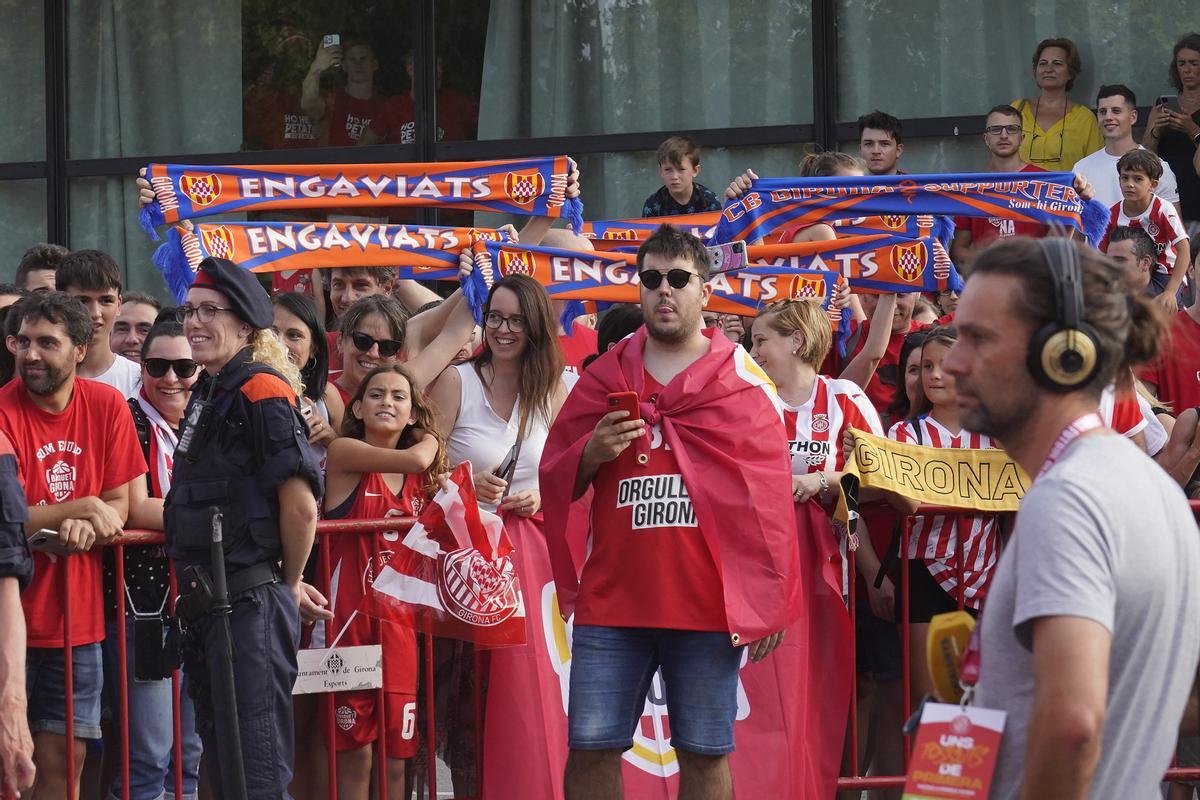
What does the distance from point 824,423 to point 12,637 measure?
A: 3.31 meters

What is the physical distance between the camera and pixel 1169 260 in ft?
29.8

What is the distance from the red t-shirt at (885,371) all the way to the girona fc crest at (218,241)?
285cm

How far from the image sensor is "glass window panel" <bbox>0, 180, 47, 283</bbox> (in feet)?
42.6

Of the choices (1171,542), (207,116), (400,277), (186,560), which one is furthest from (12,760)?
(207,116)

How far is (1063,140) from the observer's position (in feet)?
34.5

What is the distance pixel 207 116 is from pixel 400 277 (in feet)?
17.2

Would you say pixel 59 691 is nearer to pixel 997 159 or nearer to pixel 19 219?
pixel 997 159

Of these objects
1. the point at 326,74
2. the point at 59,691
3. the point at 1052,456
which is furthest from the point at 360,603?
the point at 326,74

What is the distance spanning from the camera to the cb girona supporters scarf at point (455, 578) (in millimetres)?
6082

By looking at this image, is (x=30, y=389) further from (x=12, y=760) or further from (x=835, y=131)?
(x=835, y=131)

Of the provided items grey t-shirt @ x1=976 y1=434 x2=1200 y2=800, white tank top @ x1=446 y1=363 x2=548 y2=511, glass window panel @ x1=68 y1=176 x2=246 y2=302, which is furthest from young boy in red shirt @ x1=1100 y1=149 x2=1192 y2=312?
glass window panel @ x1=68 y1=176 x2=246 y2=302

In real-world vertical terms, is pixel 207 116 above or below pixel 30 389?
above

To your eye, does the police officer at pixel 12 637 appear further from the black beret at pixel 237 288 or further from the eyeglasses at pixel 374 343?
the eyeglasses at pixel 374 343

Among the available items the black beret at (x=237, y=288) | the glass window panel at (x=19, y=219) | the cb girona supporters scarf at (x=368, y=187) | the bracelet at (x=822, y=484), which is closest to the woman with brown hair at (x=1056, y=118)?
the cb girona supporters scarf at (x=368, y=187)
